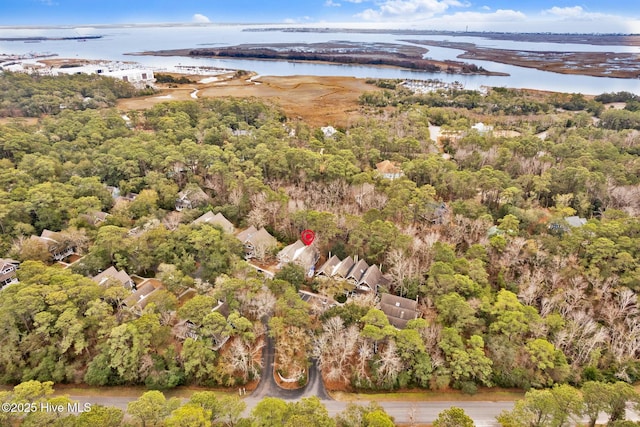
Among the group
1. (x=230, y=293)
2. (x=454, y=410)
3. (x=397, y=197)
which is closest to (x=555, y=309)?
(x=454, y=410)

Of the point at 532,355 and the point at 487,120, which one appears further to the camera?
the point at 487,120

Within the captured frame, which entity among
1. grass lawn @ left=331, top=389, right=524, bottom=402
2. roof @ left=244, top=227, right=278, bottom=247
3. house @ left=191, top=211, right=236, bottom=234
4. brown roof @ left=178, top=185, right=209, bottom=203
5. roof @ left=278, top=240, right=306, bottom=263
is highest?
brown roof @ left=178, top=185, right=209, bottom=203

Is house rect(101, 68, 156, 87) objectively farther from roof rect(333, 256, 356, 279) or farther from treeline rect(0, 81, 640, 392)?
roof rect(333, 256, 356, 279)

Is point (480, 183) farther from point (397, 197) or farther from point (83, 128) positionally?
point (83, 128)

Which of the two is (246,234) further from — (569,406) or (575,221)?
(575,221)

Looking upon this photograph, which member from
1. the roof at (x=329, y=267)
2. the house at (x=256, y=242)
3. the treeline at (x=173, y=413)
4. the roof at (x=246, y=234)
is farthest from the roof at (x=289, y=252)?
the treeline at (x=173, y=413)

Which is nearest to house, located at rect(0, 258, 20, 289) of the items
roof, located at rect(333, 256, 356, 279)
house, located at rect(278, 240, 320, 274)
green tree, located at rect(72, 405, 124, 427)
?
green tree, located at rect(72, 405, 124, 427)

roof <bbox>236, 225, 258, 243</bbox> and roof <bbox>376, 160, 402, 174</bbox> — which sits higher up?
roof <bbox>376, 160, 402, 174</bbox>
